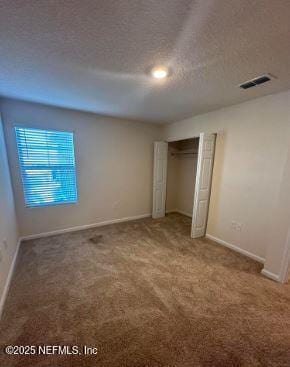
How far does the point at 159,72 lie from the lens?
167cm

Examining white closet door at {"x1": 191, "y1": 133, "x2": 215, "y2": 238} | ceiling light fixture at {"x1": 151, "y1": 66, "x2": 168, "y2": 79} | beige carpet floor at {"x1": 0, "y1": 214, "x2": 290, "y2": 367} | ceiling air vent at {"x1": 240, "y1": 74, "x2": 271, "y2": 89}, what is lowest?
beige carpet floor at {"x1": 0, "y1": 214, "x2": 290, "y2": 367}

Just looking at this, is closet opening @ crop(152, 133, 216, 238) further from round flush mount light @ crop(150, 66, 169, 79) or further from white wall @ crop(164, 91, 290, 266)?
round flush mount light @ crop(150, 66, 169, 79)

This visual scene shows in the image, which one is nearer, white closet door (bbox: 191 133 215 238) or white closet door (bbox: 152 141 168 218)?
white closet door (bbox: 191 133 215 238)

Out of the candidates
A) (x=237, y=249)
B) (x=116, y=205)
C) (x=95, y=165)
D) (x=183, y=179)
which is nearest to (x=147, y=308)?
(x=237, y=249)

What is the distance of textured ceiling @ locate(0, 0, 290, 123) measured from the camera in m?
0.98

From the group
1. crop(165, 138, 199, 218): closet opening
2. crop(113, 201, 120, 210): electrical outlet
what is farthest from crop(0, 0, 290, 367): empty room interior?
crop(165, 138, 199, 218): closet opening

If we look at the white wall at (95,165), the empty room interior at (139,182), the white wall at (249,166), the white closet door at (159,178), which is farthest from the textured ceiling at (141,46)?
the white closet door at (159,178)

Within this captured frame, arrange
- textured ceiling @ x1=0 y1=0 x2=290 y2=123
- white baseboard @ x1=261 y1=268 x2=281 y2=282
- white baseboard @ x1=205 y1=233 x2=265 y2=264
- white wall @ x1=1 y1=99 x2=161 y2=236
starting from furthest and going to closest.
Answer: white wall @ x1=1 y1=99 x2=161 y2=236 → white baseboard @ x1=205 y1=233 x2=265 y2=264 → white baseboard @ x1=261 y1=268 x2=281 y2=282 → textured ceiling @ x1=0 y1=0 x2=290 y2=123

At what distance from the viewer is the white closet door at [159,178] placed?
3.94m

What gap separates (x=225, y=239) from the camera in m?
A: 2.88

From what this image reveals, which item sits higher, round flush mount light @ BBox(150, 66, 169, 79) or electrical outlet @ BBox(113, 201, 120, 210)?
round flush mount light @ BBox(150, 66, 169, 79)

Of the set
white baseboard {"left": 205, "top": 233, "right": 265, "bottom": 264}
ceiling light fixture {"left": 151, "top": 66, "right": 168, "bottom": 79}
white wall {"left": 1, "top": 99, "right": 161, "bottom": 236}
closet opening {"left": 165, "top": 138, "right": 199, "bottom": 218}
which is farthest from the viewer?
closet opening {"left": 165, "top": 138, "right": 199, "bottom": 218}

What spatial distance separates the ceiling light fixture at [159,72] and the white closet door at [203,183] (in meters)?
1.38

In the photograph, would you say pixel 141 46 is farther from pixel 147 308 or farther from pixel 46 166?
pixel 46 166
